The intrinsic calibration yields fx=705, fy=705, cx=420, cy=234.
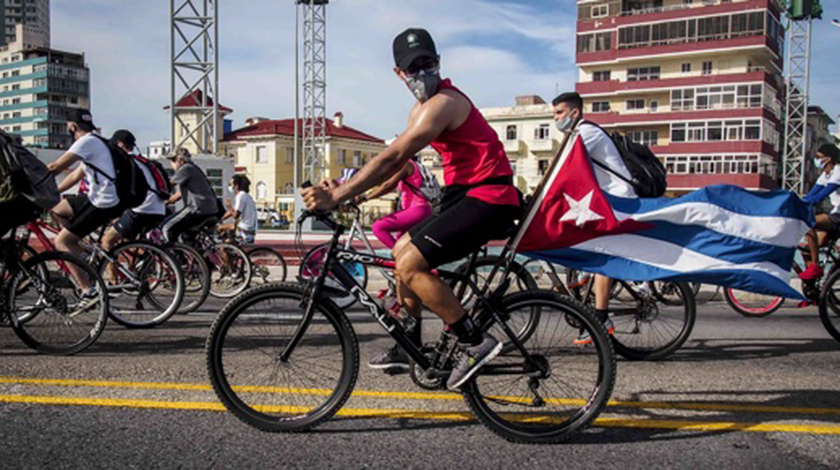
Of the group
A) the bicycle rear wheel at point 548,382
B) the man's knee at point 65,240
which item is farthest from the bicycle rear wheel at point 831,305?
the man's knee at point 65,240

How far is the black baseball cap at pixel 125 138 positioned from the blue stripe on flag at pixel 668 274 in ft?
18.2

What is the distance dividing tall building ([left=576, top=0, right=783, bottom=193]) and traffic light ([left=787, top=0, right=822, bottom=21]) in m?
1.58

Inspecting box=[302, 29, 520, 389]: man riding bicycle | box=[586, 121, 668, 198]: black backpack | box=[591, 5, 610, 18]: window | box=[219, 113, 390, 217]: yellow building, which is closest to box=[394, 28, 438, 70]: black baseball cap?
box=[302, 29, 520, 389]: man riding bicycle

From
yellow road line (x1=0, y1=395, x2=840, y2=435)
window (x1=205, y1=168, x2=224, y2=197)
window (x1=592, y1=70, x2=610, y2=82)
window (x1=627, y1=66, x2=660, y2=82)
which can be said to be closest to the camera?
yellow road line (x1=0, y1=395, x2=840, y2=435)

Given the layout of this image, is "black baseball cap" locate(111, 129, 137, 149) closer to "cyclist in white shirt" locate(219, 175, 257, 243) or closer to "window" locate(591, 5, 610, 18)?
"cyclist in white shirt" locate(219, 175, 257, 243)

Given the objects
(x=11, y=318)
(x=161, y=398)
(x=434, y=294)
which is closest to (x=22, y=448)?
(x=161, y=398)

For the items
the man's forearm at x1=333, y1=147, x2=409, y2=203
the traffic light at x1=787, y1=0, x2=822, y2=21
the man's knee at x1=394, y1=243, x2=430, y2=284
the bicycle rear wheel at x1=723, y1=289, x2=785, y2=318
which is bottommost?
the bicycle rear wheel at x1=723, y1=289, x2=785, y2=318

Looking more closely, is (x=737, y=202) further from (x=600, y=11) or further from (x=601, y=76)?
(x=600, y=11)

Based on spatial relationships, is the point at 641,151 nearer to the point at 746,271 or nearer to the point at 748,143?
the point at 746,271

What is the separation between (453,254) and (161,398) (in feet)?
6.76

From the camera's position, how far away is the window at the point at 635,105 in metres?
58.5

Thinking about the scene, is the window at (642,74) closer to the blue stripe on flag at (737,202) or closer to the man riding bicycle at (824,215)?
the man riding bicycle at (824,215)

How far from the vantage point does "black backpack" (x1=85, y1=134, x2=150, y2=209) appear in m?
7.09

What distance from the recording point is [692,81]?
2189 inches
